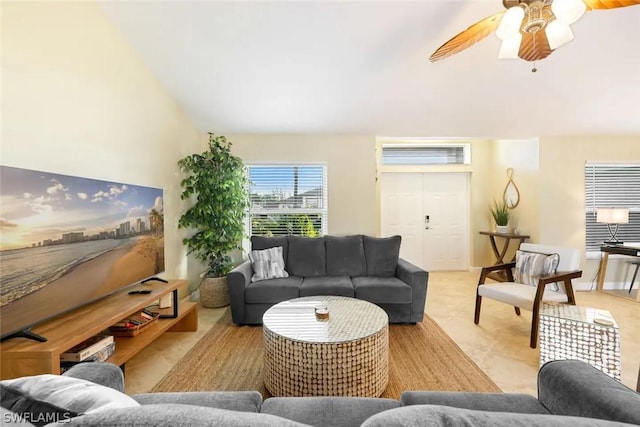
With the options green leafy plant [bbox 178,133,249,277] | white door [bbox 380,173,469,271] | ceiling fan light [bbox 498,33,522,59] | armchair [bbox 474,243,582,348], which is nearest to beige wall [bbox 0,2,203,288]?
green leafy plant [bbox 178,133,249,277]

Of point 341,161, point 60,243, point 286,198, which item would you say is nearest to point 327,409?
point 60,243

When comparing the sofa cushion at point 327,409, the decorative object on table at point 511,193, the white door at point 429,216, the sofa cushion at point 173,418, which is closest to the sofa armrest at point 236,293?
the sofa cushion at point 327,409

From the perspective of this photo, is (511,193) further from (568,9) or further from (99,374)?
(99,374)

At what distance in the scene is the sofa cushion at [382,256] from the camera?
3375 mm

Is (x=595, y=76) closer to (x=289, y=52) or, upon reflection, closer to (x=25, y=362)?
(x=289, y=52)

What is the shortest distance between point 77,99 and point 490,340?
3.92 m

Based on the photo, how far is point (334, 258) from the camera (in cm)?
344

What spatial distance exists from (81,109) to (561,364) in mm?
3144

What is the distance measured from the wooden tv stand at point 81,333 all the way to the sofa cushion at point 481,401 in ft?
5.57

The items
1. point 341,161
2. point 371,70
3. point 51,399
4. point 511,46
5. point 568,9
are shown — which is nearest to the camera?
point 51,399

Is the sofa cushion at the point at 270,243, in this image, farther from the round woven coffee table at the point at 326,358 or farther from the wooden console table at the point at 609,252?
the wooden console table at the point at 609,252

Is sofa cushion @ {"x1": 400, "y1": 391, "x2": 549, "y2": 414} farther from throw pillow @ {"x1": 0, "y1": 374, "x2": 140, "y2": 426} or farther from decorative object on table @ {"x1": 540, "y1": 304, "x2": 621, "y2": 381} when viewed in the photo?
throw pillow @ {"x1": 0, "y1": 374, "x2": 140, "y2": 426}

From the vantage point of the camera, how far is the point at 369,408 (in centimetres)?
109

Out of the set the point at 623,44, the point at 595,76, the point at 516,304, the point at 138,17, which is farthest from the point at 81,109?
the point at 595,76
